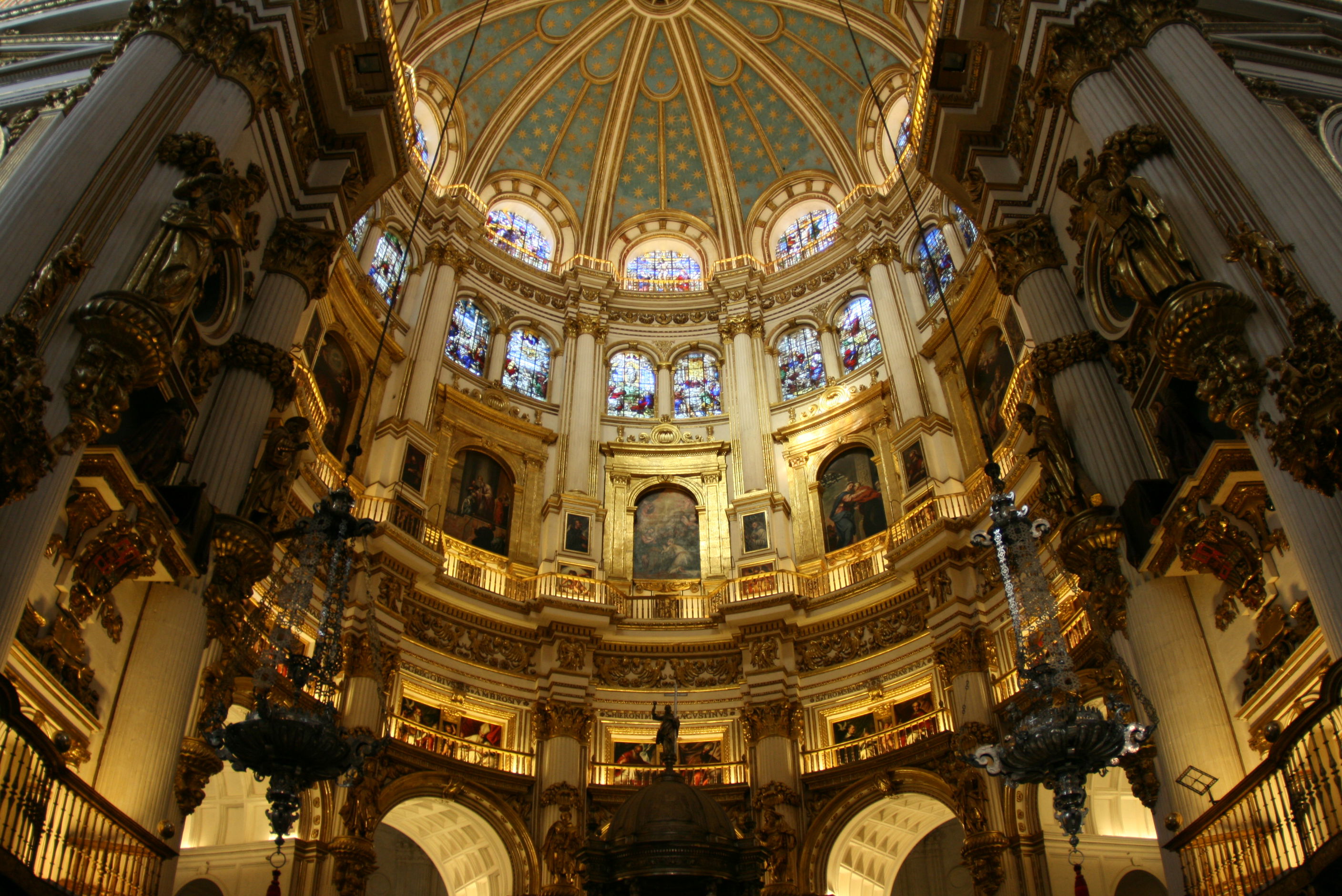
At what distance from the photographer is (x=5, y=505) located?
29.0 feet

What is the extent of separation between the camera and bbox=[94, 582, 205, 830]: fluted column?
10867mm

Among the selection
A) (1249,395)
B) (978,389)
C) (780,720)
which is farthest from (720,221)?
(1249,395)

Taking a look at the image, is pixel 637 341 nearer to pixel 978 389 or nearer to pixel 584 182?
pixel 584 182

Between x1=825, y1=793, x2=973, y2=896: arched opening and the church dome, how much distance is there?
552 centimetres

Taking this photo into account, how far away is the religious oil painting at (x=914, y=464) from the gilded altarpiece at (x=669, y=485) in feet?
16.0

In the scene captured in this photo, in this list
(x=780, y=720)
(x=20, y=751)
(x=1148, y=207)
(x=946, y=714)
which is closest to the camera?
(x=20, y=751)

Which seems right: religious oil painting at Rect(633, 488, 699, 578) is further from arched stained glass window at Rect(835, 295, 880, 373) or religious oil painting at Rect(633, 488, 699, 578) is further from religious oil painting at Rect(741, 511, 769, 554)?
arched stained glass window at Rect(835, 295, 880, 373)

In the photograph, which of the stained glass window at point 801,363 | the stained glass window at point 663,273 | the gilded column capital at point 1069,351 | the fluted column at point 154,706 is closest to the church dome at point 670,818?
the fluted column at point 154,706

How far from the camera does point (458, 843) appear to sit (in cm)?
2056

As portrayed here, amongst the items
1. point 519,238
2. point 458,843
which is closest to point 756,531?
point 458,843

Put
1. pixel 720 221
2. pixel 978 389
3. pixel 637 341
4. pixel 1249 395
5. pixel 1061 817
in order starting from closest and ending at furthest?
pixel 1061 817
pixel 1249 395
pixel 978 389
pixel 637 341
pixel 720 221

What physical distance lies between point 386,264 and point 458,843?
14.4 m

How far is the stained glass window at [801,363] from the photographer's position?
90.8 feet

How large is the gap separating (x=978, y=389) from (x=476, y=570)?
41.2ft
